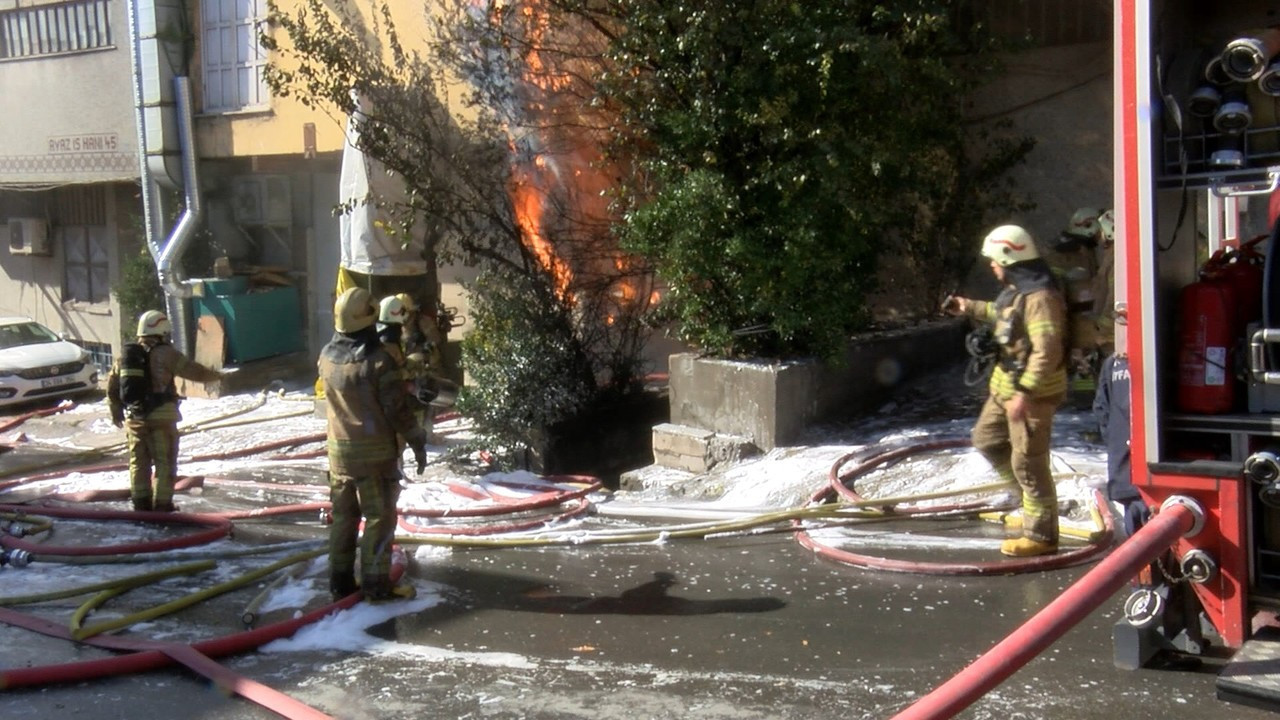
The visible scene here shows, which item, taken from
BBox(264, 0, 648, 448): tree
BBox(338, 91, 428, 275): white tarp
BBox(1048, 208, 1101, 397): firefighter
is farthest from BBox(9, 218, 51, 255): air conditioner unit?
BBox(1048, 208, 1101, 397): firefighter

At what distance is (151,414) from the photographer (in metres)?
8.96

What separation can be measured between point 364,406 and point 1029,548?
329cm

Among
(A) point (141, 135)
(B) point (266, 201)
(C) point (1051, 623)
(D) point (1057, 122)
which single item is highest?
(A) point (141, 135)

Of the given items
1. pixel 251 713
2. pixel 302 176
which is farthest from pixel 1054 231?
pixel 302 176

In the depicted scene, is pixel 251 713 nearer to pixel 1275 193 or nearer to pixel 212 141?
pixel 1275 193

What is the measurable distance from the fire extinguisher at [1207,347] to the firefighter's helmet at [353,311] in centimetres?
374

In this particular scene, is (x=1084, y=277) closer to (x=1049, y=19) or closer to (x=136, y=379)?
(x=1049, y=19)

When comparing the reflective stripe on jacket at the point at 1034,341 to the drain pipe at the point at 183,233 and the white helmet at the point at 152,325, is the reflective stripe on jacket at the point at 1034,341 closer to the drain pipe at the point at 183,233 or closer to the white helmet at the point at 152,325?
the white helmet at the point at 152,325

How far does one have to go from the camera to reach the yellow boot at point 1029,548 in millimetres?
5902

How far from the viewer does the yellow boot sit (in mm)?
5902

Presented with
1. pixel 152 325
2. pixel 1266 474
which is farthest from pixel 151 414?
pixel 1266 474

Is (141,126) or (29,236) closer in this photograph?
(141,126)

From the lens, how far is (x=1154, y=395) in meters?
3.97

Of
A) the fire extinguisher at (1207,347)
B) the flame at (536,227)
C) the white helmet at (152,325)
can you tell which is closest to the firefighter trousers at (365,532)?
the white helmet at (152,325)
